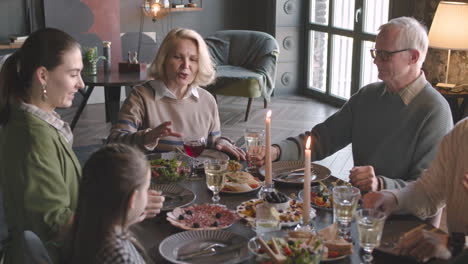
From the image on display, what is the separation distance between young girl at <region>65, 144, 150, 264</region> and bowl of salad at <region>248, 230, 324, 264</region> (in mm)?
318

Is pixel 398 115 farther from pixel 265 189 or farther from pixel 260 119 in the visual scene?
pixel 260 119

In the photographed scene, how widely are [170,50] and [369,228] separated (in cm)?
160

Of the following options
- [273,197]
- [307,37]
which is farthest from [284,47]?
[273,197]

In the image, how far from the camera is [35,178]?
193 centimetres

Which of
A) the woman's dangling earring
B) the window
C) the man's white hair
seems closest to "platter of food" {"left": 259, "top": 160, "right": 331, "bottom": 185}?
the man's white hair

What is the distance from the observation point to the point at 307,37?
7676mm

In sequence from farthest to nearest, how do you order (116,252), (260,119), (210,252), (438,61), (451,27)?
(260,119) < (438,61) < (451,27) < (210,252) < (116,252)

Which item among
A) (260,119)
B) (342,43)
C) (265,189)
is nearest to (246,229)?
(265,189)

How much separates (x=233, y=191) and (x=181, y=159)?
384 millimetres

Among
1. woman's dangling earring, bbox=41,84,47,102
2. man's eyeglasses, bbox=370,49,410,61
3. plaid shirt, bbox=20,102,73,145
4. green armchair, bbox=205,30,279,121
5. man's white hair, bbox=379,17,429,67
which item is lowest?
green armchair, bbox=205,30,279,121

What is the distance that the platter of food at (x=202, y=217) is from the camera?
1986mm

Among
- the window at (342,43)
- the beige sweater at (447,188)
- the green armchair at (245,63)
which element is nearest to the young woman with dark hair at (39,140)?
the beige sweater at (447,188)

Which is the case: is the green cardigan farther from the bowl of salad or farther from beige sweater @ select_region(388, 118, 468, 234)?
beige sweater @ select_region(388, 118, 468, 234)

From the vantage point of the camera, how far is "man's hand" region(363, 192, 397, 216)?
6.87 feet
